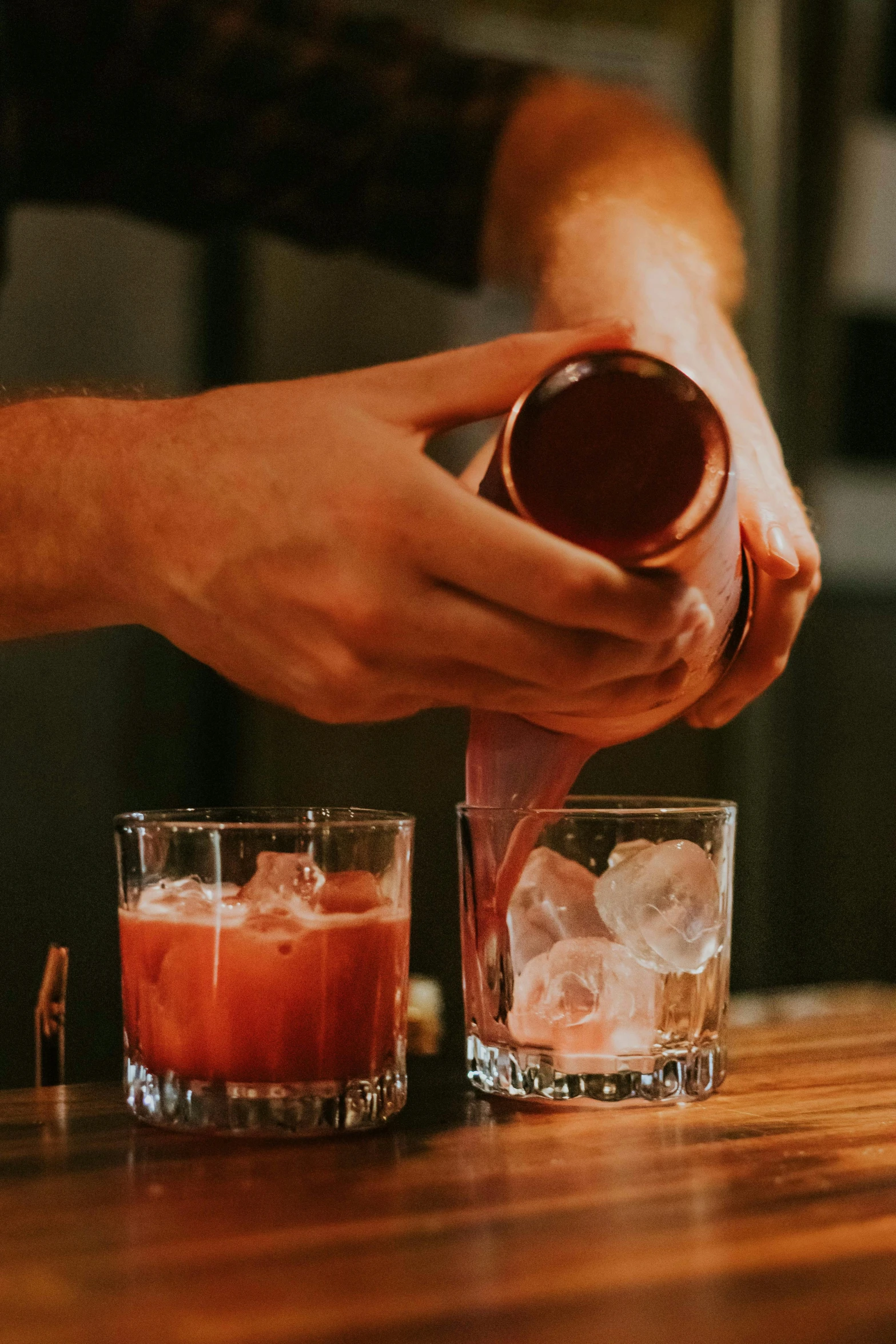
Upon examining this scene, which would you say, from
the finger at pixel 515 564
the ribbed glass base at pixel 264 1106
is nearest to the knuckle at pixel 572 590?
the finger at pixel 515 564

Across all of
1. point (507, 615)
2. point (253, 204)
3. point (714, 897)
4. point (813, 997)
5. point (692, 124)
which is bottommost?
point (813, 997)

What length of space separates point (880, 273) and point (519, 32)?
0.89 m

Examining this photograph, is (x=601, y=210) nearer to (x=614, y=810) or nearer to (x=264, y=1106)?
(x=614, y=810)

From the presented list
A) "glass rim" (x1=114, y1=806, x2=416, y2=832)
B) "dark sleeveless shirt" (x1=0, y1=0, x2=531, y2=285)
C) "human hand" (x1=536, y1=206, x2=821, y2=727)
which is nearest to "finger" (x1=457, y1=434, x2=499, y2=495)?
"human hand" (x1=536, y1=206, x2=821, y2=727)

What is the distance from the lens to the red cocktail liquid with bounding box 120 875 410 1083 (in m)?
0.79

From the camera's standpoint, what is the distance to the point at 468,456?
2.26 m

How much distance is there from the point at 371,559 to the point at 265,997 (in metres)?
0.30

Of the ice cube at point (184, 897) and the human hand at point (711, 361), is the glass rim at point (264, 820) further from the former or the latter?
the human hand at point (711, 361)

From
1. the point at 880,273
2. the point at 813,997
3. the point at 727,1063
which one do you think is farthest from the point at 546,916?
the point at 880,273

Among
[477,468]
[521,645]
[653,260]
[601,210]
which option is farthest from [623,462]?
[601,210]

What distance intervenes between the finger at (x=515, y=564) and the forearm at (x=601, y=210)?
1.38ft

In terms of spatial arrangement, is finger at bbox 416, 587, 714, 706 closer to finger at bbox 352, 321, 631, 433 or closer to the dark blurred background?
finger at bbox 352, 321, 631, 433

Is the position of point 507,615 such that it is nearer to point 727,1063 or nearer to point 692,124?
point 727,1063

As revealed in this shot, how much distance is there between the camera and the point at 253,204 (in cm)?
175
